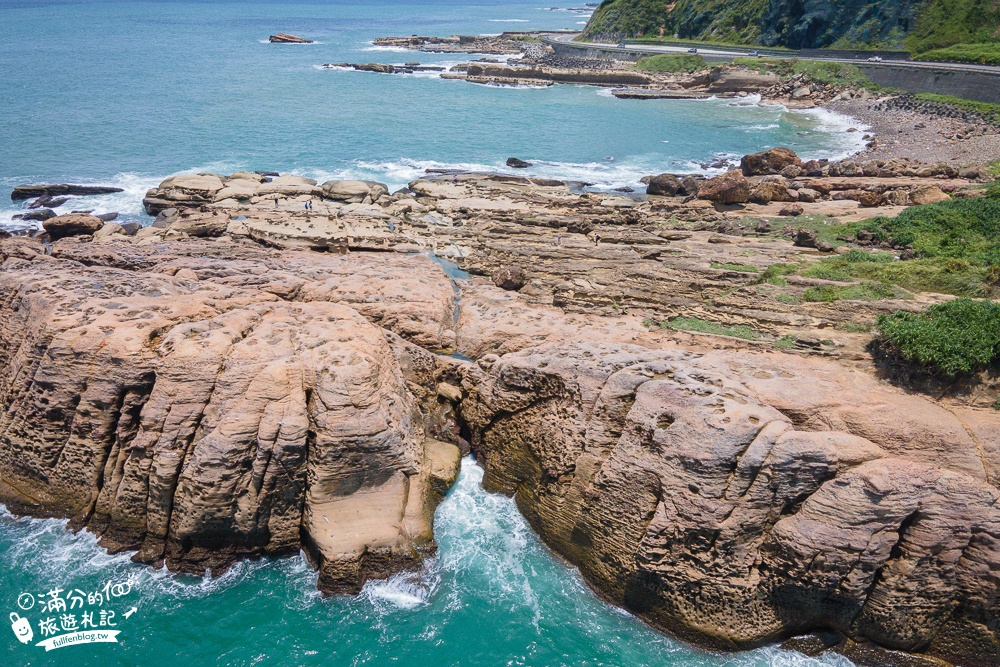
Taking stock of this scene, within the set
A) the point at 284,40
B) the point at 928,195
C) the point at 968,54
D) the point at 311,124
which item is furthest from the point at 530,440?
the point at 284,40

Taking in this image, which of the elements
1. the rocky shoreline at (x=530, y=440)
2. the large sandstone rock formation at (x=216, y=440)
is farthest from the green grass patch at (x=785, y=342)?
the large sandstone rock formation at (x=216, y=440)

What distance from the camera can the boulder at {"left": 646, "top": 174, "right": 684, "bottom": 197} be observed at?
41031 mm

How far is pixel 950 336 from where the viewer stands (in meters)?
16.5

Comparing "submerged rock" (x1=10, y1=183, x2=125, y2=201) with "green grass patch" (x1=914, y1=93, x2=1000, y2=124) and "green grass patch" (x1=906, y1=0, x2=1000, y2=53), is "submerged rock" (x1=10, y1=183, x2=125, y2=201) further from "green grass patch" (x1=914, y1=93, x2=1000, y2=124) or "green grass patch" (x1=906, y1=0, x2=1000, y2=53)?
"green grass patch" (x1=906, y1=0, x2=1000, y2=53)

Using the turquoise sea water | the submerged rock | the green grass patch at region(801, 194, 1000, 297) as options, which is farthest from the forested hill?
the submerged rock

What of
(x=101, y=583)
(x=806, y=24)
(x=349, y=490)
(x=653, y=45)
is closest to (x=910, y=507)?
(x=349, y=490)

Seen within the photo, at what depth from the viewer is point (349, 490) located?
1517 centimetres

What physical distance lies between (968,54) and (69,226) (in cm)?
8296

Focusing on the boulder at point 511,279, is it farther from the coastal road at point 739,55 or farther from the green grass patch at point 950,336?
the coastal road at point 739,55

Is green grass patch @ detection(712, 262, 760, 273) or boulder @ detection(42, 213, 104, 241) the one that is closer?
green grass patch @ detection(712, 262, 760, 273)

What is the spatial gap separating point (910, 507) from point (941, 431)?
221 centimetres

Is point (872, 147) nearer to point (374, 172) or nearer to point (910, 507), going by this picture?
point (374, 172)

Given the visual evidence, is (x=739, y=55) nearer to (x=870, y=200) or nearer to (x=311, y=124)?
(x=311, y=124)

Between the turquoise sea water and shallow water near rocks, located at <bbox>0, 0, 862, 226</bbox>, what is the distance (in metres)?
0.36
